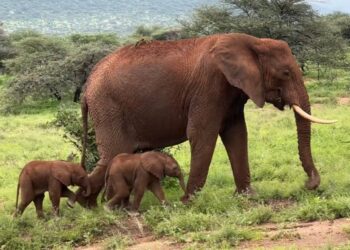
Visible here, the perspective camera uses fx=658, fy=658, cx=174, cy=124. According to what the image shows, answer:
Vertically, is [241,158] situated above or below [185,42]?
below

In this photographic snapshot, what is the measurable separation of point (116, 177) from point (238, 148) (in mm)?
1810

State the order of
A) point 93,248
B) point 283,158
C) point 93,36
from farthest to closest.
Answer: point 93,36 → point 283,158 → point 93,248

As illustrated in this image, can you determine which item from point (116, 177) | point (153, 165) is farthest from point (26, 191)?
point (153, 165)

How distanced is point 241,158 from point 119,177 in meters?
1.82

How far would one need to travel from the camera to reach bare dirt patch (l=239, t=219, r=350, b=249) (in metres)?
5.89

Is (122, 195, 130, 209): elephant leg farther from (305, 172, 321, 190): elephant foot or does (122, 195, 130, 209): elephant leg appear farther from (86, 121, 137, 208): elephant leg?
(305, 172, 321, 190): elephant foot

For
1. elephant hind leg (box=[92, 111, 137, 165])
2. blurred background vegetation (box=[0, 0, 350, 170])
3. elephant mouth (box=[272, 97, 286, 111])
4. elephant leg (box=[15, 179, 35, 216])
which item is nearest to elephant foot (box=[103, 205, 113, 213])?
elephant hind leg (box=[92, 111, 137, 165])

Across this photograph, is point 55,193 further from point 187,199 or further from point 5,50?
point 5,50

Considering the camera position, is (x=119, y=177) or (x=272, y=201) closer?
(x=119, y=177)

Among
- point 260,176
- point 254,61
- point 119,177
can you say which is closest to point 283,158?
point 260,176

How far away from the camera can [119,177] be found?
791 centimetres

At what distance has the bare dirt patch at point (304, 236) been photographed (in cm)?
589

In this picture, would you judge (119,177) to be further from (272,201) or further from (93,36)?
(93,36)

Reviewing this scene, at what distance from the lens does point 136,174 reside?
789cm
